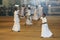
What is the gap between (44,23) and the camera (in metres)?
9.23

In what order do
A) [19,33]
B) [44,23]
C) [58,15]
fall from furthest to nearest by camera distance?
[58,15] < [19,33] < [44,23]

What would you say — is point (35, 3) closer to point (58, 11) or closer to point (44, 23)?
point (58, 11)

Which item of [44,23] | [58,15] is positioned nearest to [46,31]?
[44,23]

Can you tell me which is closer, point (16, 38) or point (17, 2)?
point (16, 38)

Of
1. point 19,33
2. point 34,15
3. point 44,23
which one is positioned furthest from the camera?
point 34,15

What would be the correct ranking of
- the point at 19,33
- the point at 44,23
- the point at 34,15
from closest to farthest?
the point at 44,23 → the point at 19,33 → the point at 34,15

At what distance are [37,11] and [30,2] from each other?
9.47ft

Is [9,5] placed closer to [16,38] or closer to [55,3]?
[55,3]

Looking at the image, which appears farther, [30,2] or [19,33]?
[30,2]

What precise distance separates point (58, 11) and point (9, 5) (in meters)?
4.54

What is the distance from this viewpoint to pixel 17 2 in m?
19.3

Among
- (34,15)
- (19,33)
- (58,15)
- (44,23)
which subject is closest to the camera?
(44,23)

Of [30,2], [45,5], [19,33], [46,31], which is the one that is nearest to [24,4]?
[30,2]

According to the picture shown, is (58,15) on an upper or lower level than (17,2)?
lower
